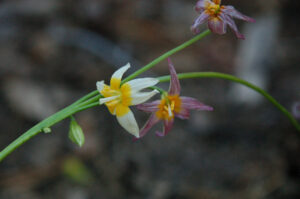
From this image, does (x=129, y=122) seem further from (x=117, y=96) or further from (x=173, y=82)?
(x=173, y=82)

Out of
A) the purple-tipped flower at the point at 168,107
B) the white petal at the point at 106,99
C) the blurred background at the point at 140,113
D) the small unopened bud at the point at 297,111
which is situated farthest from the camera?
the blurred background at the point at 140,113

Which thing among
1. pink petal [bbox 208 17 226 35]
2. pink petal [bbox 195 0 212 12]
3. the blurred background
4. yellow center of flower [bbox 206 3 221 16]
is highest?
pink petal [bbox 195 0 212 12]

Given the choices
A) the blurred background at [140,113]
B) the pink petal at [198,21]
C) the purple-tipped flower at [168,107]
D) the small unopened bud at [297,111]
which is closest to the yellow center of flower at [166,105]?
the purple-tipped flower at [168,107]

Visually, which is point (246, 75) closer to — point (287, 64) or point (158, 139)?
point (287, 64)

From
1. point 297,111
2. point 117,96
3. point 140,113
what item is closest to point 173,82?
point 117,96

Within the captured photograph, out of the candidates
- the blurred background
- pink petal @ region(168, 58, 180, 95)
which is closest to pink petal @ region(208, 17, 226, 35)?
pink petal @ region(168, 58, 180, 95)

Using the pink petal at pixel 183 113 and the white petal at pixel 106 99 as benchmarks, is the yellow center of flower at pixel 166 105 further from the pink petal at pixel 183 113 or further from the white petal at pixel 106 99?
the white petal at pixel 106 99

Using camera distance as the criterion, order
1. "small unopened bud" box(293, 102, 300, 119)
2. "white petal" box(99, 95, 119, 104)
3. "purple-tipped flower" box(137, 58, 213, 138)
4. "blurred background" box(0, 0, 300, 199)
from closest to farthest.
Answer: "white petal" box(99, 95, 119, 104) → "purple-tipped flower" box(137, 58, 213, 138) → "small unopened bud" box(293, 102, 300, 119) → "blurred background" box(0, 0, 300, 199)

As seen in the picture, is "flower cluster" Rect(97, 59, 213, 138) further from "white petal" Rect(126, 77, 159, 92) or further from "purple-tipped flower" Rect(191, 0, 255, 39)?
"purple-tipped flower" Rect(191, 0, 255, 39)
